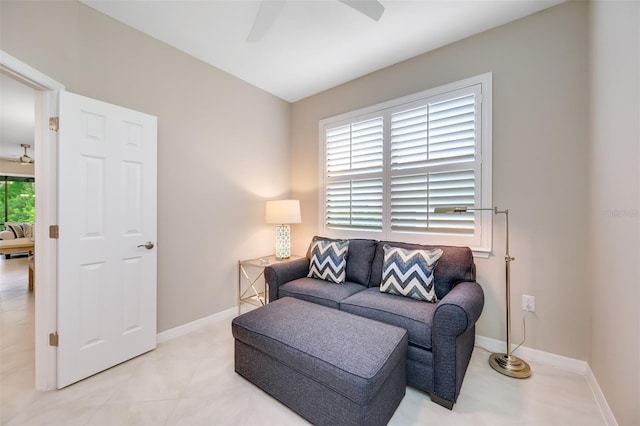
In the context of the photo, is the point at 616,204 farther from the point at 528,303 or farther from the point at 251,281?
the point at 251,281

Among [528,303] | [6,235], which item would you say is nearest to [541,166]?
[528,303]

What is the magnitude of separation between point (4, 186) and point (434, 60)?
1095 centimetres

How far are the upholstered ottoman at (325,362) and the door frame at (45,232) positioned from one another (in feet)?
3.99

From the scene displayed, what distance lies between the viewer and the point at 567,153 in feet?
6.37

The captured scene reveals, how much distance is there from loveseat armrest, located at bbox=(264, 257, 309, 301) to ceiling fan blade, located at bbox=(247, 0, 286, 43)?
6.41 feet

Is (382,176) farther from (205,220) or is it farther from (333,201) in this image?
(205,220)

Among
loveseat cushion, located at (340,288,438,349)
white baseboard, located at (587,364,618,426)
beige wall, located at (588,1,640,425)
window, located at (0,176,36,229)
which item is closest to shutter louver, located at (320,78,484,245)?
beige wall, located at (588,1,640,425)

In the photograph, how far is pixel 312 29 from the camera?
87.7 inches

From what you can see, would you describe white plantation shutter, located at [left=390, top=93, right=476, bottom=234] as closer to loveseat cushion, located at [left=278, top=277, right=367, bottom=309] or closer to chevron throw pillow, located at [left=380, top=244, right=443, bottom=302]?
chevron throw pillow, located at [left=380, top=244, right=443, bottom=302]

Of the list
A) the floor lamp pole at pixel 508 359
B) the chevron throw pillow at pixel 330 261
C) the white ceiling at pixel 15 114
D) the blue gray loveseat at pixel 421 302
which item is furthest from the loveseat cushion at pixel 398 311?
the white ceiling at pixel 15 114

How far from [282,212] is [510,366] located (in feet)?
8.06

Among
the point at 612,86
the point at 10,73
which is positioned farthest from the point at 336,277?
the point at 10,73

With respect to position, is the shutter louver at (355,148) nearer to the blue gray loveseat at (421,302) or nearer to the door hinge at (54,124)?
the blue gray loveseat at (421,302)

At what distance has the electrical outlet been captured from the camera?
6.79ft
